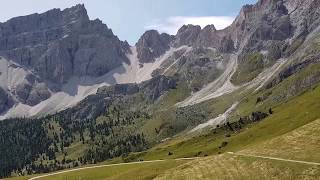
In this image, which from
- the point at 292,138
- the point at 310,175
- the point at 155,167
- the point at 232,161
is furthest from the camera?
the point at 155,167

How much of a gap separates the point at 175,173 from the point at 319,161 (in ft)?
75.5

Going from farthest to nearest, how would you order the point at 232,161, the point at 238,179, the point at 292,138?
the point at 292,138, the point at 232,161, the point at 238,179

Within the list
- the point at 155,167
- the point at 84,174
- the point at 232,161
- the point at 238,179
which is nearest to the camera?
the point at 238,179

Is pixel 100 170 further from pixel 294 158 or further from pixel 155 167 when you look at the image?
pixel 294 158

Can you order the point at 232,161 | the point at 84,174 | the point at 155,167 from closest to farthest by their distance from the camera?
1. the point at 232,161
2. the point at 155,167
3. the point at 84,174

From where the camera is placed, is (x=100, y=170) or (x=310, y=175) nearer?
(x=310, y=175)

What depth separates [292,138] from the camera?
8775 cm

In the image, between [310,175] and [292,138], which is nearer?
[310,175]

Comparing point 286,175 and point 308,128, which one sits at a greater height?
point 308,128

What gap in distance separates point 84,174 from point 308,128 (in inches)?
2616

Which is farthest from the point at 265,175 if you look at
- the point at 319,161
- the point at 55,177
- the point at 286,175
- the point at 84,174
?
the point at 55,177

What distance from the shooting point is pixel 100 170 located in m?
138

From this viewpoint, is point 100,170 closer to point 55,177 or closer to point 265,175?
point 55,177

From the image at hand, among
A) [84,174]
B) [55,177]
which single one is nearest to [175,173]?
[84,174]
